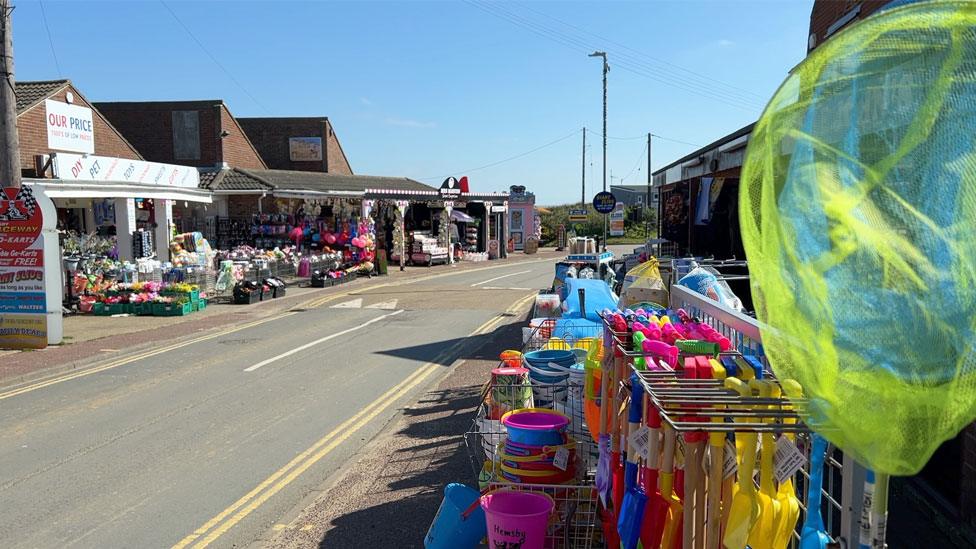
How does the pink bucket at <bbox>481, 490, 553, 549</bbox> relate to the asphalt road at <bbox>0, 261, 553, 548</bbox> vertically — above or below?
above

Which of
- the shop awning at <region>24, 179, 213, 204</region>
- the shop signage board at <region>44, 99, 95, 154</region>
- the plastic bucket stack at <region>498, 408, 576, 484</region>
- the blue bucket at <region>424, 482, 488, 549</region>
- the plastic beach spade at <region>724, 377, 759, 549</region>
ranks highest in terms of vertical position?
the shop signage board at <region>44, 99, 95, 154</region>

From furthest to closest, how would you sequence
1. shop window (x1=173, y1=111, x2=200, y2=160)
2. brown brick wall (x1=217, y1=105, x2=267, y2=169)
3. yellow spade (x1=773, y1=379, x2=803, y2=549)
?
1. shop window (x1=173, y1=111, x2=200, y2=160)
2. brown brick wall (x1=217, y1=105, x2=267, y2=169)
3. yellow spade (x1=773, y1=379, x2=803, y2=549)

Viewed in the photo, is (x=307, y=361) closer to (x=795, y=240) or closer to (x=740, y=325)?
(x=740, y=325)

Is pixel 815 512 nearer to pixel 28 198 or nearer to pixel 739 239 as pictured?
pixel 739 239

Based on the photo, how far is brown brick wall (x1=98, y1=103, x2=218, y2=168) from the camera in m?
36.7

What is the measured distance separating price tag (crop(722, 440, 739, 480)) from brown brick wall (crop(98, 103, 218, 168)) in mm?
36958

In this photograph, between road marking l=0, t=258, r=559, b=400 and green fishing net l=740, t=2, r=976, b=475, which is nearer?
green fishing net l=740, t=2, r=976, b=475

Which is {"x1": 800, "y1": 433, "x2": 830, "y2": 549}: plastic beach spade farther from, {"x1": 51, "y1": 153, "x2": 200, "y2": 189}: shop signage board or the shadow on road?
{"x1": 51, "y1": 153, "x2": 200, "y2": 189}: shop signage board

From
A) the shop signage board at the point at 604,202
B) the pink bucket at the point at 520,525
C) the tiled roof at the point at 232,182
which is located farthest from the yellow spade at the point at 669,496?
the tiled roof at the point at 232,182

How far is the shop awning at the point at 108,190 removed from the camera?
16.7 metres

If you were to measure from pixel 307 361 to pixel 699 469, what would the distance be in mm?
9834

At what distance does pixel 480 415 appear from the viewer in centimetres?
546

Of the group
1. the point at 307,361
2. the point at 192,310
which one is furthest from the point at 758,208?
the point at 192,310

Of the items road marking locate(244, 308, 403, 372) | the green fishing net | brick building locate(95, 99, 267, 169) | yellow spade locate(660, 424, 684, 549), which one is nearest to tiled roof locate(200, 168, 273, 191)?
brick building locate(95, 99, 267, 169)
